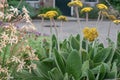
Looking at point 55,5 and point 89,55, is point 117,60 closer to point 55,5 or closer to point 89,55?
point 89,55

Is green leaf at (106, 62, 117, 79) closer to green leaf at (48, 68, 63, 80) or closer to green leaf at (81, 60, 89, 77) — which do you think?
green leaf at (81, 60, 89, 77)

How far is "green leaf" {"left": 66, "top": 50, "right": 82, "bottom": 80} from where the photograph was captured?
2.97m

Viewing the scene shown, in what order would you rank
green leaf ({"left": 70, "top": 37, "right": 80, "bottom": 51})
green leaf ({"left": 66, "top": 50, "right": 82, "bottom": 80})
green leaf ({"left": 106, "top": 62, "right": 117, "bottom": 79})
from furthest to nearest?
green leaf ({"left": 70, "top": 37, "right": 80, "bottom": 51}) < green leaf ({"left": 106, "top": 62, "right": 117, "bottom": 79}) < green leaf ({"left": 66, "top": 50, "right": 82, "bottom": 80})

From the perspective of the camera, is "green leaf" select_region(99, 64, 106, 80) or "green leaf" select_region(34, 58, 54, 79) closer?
"green leaf" select_region(99, 64, 106, 80)

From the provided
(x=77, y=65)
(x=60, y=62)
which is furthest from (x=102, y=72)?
(x=60, y=62)

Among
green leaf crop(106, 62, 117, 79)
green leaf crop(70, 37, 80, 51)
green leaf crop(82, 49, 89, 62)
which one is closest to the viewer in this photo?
green leaf crop(106, 62, 117, 79)

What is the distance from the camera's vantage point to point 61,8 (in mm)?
22125

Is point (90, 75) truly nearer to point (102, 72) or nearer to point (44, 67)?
point (102, 72)

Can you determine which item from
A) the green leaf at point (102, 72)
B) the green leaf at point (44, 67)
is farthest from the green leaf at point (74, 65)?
the green leaf at point (44, 67)

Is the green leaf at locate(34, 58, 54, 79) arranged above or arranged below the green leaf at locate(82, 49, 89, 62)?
below

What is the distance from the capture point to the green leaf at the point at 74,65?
297cm

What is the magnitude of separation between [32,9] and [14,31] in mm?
17607

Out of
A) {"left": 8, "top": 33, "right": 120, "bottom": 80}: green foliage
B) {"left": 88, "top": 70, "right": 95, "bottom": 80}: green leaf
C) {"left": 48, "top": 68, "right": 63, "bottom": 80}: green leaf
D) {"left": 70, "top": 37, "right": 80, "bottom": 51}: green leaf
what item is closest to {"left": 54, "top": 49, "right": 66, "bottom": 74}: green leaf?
{"left": 8, "top": 33, "right": 120, "bottom": 80}: green foliage

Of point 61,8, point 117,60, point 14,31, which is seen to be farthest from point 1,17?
point 61,8
